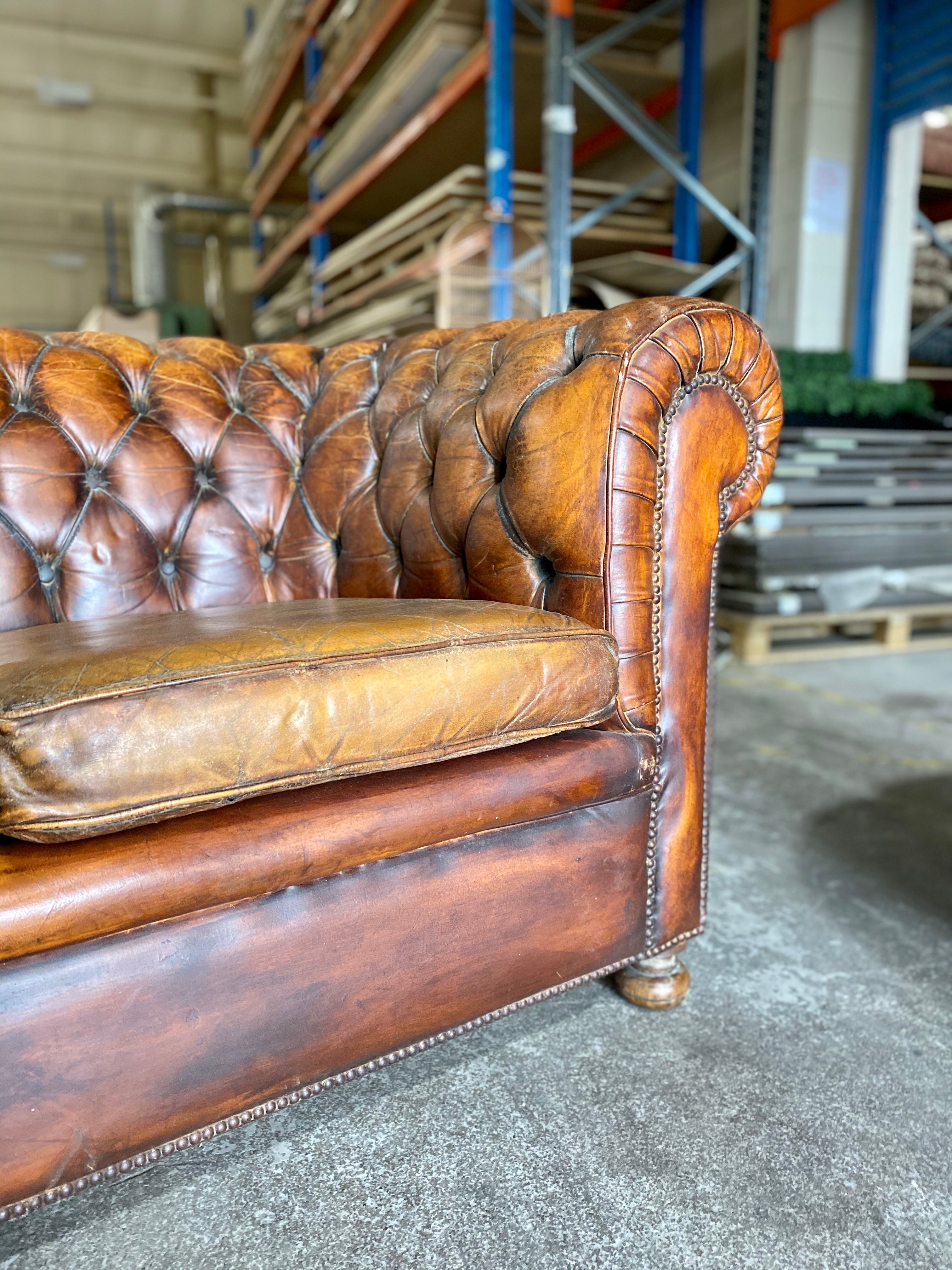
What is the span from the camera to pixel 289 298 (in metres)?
6.80

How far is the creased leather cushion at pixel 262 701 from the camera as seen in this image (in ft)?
2.53

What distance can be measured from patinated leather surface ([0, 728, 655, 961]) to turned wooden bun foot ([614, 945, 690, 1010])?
29 centimetres

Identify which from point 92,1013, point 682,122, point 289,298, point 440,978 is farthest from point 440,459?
point 289,298

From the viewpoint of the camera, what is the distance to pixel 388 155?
14.9 ft

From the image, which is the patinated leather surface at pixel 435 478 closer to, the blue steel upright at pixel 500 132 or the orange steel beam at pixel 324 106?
the blue steel upright at pixel 500 132

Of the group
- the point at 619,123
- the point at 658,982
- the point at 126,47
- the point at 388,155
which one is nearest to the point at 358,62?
the point at 388,155

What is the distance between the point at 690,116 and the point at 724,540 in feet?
7.36

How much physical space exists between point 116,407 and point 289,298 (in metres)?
5.85

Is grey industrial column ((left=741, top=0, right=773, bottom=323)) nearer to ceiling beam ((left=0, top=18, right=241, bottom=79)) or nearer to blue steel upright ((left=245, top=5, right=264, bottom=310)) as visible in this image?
blue steel upright ((left=245, top=5, right=264, bottom=310))

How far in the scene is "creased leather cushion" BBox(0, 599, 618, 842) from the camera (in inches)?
30.4

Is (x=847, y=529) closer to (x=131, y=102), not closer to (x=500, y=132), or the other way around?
(x=500, y=132)

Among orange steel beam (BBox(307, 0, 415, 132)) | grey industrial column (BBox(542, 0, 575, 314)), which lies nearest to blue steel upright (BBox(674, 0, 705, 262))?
grey industrial column (BBox(542, 0, 575, 314))

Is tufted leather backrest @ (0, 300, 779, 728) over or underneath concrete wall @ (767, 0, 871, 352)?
underneath

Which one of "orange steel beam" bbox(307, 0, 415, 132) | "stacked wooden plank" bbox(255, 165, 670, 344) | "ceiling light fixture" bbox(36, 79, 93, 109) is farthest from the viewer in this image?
"ceiling light fixture" bbox(36, 79, 93, 109)
